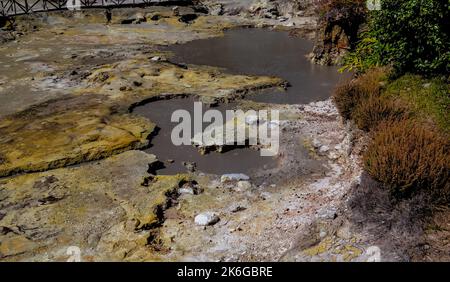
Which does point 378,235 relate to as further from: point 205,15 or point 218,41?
point 205,15

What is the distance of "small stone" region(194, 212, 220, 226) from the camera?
761cm

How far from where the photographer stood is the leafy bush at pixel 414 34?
9125mm

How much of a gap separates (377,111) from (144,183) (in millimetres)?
5163

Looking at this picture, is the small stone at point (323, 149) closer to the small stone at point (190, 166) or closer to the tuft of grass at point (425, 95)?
the tuft of grass at point (425, 95)

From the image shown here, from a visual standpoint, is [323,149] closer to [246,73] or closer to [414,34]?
[414,34]

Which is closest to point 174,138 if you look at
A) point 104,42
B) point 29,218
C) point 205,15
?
point 29,218

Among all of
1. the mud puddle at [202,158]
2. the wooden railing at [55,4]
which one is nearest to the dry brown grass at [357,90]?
the mud puddle at [202,158]

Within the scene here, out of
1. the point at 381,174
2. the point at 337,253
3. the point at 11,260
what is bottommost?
the point at 11,260

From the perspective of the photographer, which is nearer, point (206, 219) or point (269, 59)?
point (206, 219)

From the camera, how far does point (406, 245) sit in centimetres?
585

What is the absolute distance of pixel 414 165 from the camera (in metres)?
6.39

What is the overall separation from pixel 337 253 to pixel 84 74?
13.5 meters

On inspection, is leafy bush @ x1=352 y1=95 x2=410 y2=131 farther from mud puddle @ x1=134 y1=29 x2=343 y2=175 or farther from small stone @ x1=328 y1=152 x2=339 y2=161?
mud puddle @ x1=134 y1=29 x2=343 y2=175

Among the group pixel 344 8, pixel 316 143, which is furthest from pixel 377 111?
pixel 344 8
